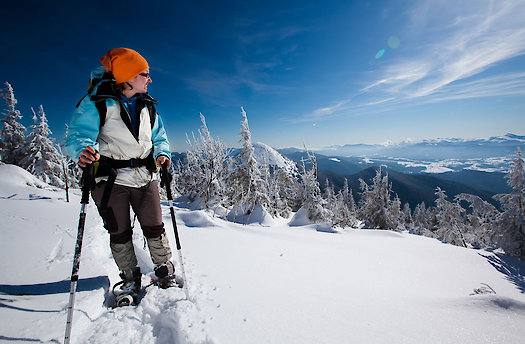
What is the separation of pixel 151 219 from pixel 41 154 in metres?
27.2

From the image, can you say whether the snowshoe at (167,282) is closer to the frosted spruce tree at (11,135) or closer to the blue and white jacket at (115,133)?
the blue and white jacket at (115,133)

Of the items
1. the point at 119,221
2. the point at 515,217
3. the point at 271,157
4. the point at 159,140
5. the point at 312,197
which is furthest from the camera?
the point at 271,157

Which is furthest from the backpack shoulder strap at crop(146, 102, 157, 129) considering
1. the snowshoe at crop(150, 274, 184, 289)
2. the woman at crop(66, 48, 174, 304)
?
the snowshoe at crop(150, 274, 184, 289)

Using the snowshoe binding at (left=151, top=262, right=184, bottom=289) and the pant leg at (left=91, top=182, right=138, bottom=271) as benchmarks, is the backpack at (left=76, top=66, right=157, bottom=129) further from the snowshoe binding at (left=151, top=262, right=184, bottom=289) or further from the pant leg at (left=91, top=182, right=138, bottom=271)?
the snowshoe binding at (left=151, top=262, right=184, bottom=289)

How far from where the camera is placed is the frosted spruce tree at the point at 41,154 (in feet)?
64.7

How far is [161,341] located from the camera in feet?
5.45

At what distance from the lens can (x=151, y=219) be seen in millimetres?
2449

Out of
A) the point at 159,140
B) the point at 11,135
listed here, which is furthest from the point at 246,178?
the point at 11,135

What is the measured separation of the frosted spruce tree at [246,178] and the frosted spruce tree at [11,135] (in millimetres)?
21819

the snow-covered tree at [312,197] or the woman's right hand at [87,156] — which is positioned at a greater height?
the woman's right hand at [87,156]

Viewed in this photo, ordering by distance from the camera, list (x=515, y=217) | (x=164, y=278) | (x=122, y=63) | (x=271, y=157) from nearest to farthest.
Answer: (x=122, y=63)
(x=164, y=278)
(x=515, y=217)
(x=271, y=157)

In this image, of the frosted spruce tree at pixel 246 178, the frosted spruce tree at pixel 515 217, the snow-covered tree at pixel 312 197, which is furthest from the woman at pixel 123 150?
the frosted spruce tree at pixel 515 217

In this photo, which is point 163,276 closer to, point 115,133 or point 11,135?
point 115,133

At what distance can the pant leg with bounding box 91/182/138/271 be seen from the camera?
2.12 metres
